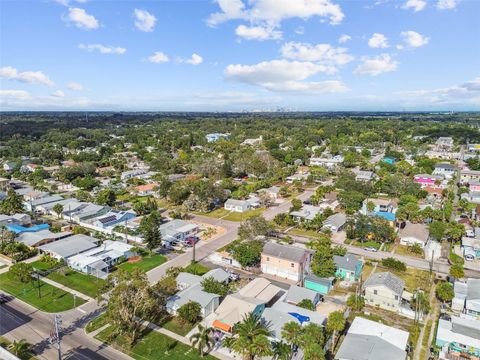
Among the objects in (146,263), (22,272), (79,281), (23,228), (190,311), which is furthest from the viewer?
(23,228)

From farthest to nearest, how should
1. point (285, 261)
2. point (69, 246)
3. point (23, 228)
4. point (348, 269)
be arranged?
point (23, 228) → point (69, 246) → point (285, 261) → point (348, 269)

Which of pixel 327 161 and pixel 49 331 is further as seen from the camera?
pixel 327 161

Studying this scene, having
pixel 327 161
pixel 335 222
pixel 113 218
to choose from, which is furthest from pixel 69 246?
pixel 327 161

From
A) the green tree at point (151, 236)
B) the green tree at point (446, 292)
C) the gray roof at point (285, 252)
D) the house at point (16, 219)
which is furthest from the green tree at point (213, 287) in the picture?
the house at point (16, 219)

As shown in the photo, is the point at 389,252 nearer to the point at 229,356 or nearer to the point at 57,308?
the point at 229,356

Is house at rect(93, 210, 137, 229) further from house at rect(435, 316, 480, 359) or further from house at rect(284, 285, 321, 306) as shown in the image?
house at rect(435, 316, 480, 359)

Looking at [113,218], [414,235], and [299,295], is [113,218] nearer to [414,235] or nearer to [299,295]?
[299,295]

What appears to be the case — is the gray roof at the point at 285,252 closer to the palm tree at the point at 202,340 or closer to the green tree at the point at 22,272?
the palm tree at the point at 202,340
